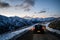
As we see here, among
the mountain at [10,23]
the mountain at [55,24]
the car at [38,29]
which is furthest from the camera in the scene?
the car at [38,29]

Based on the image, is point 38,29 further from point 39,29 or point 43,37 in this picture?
point 43,37

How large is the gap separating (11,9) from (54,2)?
6.82ft

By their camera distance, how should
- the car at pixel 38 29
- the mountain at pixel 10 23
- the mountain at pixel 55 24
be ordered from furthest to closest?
the car at pixel 38 29, the mountain at pixel 55 24, the mountain at pixel 10 23

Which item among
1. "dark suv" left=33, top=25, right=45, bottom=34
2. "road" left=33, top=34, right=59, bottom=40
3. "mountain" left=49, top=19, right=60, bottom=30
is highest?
"mountain" left=49, top=19, right=60, bottom=30

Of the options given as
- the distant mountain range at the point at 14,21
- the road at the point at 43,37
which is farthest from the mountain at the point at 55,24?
the road at the point at 43,37

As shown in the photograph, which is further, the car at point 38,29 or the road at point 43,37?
the car at point 38,29

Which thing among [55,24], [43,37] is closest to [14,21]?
[43,37]

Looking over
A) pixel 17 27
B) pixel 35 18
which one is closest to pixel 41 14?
pixel 35 18

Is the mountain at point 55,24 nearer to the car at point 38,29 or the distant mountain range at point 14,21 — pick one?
the distant mountain range at point 14,21

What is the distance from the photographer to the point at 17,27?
1620 cm

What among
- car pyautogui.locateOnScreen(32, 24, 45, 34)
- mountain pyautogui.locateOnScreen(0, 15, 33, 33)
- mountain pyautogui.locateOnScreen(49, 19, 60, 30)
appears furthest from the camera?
car pyautogui.locateOnScreen(32, 24, 45, 34)

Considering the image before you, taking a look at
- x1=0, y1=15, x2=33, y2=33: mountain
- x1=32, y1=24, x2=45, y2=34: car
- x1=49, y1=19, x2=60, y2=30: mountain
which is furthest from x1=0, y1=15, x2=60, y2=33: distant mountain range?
x1=32, y1=24, x2=45, y2=34: car

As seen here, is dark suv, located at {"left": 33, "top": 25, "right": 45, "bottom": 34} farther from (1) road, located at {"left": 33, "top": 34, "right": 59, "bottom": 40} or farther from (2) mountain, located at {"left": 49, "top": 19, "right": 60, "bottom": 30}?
(2) mountain, located at {"left": 49, "top": 19, "right": 60, "bottom": 30}

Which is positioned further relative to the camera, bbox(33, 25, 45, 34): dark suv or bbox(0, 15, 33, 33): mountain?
bbox(33, 25, 45, 34): dark suv
